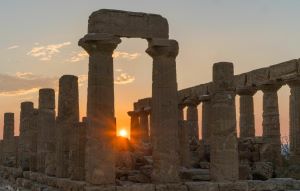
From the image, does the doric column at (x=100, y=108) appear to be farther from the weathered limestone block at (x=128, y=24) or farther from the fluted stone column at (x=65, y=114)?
the fluted stone column at (x=65, y=114)

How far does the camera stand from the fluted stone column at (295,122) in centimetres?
3145

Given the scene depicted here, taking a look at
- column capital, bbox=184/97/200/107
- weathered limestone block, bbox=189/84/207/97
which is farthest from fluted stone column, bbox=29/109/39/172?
column capital, bbox=184/97/200/107

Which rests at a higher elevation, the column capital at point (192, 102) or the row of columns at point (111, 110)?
the column capital at point (192, 102)

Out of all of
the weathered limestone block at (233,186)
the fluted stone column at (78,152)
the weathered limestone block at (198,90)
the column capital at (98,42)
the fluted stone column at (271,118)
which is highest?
the weathered limestone block at (198,90)

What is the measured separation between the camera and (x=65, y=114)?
A: 24031mm

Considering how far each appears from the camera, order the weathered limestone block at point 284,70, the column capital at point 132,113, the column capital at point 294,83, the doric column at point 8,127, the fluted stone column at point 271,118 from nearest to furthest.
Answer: the weathered limestone block at point 284,70
the column capital at point 294,83
the fluted stone column at point 271,118
the doric column at point 8,127
the column capital at point 132,113

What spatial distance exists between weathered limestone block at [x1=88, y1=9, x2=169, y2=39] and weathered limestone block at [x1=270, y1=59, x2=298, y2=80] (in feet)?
37.9

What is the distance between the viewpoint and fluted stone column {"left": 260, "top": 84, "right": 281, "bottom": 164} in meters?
32.2

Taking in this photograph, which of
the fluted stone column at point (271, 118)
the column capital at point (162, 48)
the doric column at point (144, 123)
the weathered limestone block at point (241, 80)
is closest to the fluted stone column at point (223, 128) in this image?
the column capital at point (162, 48)

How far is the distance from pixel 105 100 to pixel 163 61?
9.35 feet

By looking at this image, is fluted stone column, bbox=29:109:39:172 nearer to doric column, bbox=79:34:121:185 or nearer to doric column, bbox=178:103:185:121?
doric column, bbox=178:103:185:121

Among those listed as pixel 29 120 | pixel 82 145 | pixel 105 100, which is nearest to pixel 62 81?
pixel 82 145

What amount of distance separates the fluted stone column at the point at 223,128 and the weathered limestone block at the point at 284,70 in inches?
358

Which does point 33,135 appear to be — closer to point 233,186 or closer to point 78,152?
point 78,152
